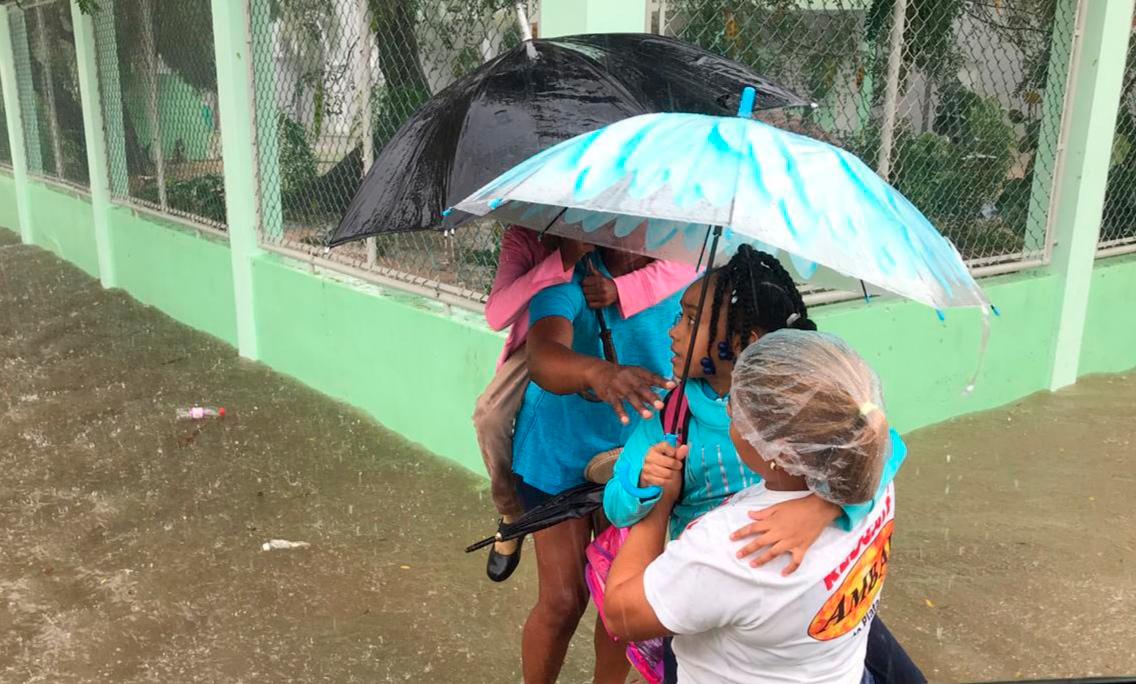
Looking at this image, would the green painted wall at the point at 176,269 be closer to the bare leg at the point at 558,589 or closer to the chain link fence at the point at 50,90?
the chain link fence at the point at 50,90

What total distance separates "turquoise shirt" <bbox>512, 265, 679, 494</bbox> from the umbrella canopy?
702 mm

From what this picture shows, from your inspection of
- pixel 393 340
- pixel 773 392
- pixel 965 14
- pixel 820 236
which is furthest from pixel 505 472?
pixel 965 14

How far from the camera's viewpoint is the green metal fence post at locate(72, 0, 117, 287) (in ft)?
25.9

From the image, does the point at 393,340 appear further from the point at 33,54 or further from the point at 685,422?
the point at 33,54

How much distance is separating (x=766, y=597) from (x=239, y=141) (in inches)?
214

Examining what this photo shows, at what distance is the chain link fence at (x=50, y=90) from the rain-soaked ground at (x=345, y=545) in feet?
14.5

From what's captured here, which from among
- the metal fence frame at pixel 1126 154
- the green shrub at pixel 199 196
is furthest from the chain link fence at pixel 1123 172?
the green shrub at pixel 199 196

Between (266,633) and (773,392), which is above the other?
(773,392)

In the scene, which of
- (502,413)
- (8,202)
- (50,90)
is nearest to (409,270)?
(502,413)

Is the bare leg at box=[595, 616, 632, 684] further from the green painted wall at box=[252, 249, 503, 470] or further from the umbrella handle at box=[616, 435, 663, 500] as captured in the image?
the green painted wall at box=[252, 249, 503, 470]

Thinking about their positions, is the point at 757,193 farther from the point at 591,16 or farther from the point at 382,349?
the point at 382,349

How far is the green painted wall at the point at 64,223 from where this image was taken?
357 inches

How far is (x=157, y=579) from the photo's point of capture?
362 centimetres

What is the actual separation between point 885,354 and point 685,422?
10.9 feet
